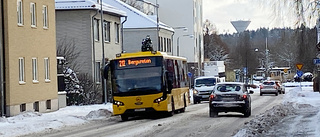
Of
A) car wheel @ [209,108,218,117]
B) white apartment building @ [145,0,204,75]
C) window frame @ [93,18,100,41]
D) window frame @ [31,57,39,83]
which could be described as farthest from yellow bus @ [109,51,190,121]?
white apartment building @ [145,0,204,75]

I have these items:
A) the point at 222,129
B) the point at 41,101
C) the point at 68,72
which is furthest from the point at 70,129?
the point at 68,72

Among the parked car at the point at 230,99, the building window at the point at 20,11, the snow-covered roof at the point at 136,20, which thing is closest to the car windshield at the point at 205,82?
the building window at the point at 20,11

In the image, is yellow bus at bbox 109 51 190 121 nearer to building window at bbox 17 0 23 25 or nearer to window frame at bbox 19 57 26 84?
window frame at bbox 19 57 26 84

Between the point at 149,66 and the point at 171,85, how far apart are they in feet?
4.78

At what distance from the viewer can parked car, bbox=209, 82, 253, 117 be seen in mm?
27750

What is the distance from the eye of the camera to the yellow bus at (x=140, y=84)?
1096 inches

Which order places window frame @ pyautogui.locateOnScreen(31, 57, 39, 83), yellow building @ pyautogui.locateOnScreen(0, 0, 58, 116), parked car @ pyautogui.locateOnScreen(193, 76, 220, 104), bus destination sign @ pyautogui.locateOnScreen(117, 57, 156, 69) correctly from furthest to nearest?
parked car @ pyautogui.locateOnScreen(193, 76, 220, 104) → window frame @ pyautogui.locateOnScreen(31, 57, 39, 83) → yellow building @ pyautogui.locateOnScreen(0, 0, 58, 116) → bus destination sign @ pyautogui.locateOnScreen(117, 57, 156, 69)

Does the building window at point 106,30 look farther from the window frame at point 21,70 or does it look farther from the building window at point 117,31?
the window frame at point 21,70

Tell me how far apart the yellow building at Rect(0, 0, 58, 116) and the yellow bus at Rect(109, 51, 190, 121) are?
5.87 meters

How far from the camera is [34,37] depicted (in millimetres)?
34781

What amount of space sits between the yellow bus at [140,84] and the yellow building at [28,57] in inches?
231

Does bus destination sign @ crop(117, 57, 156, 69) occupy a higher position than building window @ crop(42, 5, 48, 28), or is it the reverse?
building window @ crop(42, 5, 48, 28)

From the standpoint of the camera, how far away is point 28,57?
3384cm

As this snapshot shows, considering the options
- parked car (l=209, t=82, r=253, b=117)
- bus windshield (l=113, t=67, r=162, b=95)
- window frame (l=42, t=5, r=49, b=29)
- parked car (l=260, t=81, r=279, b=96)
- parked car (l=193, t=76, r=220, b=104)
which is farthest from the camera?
parked car (l=260, t=81, r=279, b=96)
